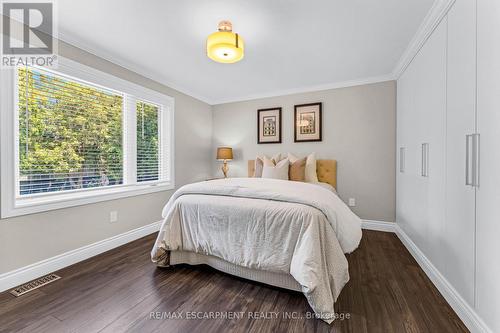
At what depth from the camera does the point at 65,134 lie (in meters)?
2.28

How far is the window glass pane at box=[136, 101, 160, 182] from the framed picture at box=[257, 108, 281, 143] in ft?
5.94

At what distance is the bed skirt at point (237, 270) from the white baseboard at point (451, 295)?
1.05 metres

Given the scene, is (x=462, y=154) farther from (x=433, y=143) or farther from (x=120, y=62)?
(x=120, y=62)

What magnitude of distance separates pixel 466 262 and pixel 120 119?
146 inches

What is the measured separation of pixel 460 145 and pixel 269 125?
286 cm

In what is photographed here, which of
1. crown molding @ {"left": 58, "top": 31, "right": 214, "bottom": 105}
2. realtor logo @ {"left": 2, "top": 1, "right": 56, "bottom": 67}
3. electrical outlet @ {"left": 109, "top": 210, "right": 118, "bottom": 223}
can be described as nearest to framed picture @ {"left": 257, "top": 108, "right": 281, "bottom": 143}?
crown molding @ {"left": 58, "top": 31, "right": 214, "bottom": 105}

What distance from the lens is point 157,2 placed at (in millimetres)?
1755

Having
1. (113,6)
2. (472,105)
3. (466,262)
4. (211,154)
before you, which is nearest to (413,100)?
(472,105)

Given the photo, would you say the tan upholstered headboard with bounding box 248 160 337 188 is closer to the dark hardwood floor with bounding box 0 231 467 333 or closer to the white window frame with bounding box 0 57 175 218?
the dark hardwood floor with bounding box 0 231 467 333

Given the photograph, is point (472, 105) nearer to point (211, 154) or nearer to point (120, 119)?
point (120, 119)

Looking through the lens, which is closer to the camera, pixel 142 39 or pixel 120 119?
pixel 142 39

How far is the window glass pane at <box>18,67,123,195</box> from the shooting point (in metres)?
2.01

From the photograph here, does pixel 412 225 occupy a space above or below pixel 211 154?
below

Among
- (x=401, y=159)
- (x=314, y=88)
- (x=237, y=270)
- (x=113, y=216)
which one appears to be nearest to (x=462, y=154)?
(x=401, y=159)
